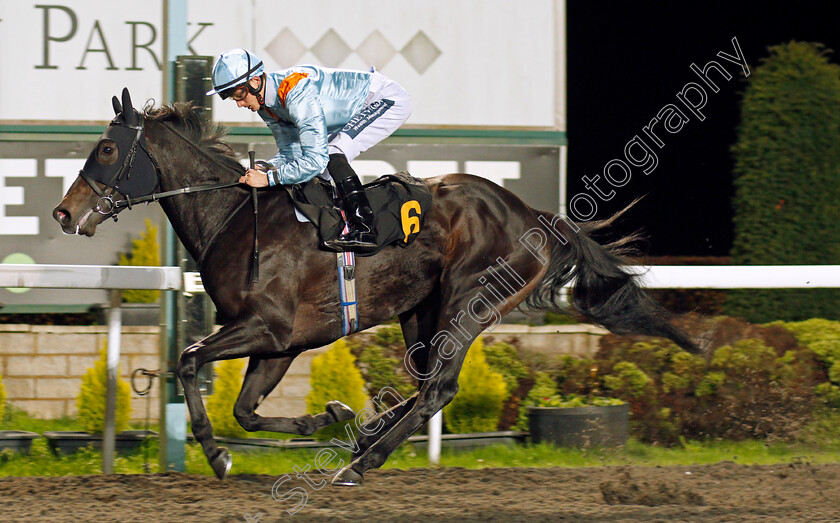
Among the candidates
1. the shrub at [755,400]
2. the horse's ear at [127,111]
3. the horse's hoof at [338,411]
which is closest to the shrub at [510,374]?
the shrub at [755,400]

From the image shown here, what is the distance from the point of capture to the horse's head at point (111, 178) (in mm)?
3656

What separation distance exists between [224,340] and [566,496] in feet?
5.22

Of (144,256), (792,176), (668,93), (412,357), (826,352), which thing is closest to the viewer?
(412,357)

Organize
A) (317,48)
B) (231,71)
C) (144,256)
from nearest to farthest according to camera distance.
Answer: (231,71) < (144,256) < (317,48)

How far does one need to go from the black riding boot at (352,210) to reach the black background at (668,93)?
214 inches

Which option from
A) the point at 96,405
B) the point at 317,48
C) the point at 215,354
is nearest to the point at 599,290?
the point at 215,354

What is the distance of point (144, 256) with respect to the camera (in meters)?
5.91

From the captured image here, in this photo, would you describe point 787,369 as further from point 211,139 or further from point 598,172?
point 598,172

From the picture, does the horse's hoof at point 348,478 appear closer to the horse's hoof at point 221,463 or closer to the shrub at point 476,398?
the horse's hoof at point 221,463

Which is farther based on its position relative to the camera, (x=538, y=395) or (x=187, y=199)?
(x=538, y=395)

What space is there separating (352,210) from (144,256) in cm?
253

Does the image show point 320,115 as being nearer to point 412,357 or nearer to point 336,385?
point 412,357

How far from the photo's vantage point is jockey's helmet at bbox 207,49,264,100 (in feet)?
12.0

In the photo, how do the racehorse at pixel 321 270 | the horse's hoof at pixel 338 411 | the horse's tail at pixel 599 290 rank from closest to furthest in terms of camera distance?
the racehorse at pixel 321 270 → the horse's hoof at pixel 338 411 → the horse's tail at pixel 599 290
